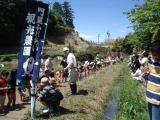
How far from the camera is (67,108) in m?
13.2

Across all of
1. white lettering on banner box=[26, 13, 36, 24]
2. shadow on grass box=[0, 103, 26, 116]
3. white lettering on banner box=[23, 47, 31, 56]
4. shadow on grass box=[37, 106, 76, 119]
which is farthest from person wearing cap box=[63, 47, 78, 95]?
white lettering on banner box=[26, 13, 36, 24]

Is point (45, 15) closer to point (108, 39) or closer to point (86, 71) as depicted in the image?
point (86, 71)

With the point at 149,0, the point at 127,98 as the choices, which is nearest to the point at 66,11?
the point at 149,0

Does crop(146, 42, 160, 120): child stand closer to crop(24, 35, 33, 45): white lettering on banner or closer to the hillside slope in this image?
crop(24, 35, 33, 45): white lettering on banner

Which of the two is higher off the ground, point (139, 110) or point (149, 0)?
point (149, 0)

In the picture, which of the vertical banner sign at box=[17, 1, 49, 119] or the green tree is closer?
the vertical banner sign at box=[17, 1, 49, 119]

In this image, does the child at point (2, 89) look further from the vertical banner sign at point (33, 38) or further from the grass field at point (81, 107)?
the vertical banner sign at point (33, 38)

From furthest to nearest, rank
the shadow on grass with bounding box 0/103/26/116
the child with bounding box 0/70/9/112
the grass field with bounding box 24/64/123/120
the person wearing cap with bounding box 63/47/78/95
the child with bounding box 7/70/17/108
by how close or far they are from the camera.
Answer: the person wearing cap with bounding box 63/47/78/95 → the child with bounding box 7/70/17/108 → the child with bounding box 0/70/9/112 → the shadow on grass with bounding box 0/103/26/116 → the grass field with bounding box 24/64/123/120

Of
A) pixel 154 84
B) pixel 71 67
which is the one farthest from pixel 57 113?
pixel 154 84

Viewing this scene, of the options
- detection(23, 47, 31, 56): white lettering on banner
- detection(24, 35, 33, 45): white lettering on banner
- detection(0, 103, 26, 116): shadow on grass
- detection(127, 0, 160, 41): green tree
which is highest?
detection(127, 0, 160, 41): green tree

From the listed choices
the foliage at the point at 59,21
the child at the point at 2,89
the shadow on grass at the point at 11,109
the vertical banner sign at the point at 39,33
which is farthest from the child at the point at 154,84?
the foliage at the point at 59,21

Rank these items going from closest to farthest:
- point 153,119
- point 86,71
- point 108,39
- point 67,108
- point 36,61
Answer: point 153,119 < point 36,61 < point 67,108 < point 86,71 < point 108,39

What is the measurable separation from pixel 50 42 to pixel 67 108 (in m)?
77.7

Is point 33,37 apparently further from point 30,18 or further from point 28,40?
point 30,18
